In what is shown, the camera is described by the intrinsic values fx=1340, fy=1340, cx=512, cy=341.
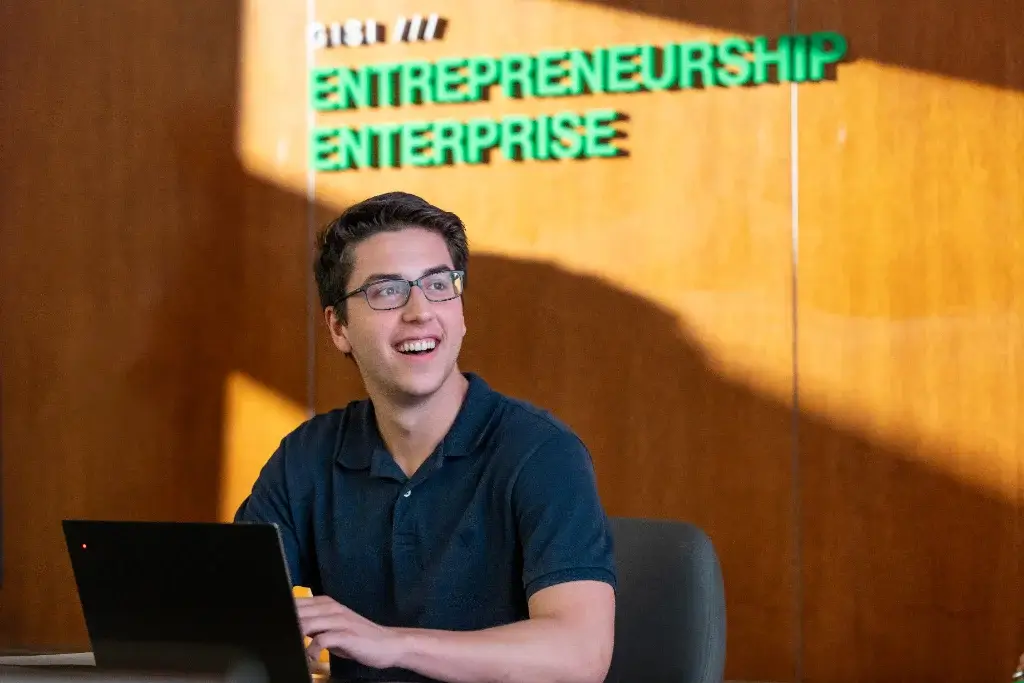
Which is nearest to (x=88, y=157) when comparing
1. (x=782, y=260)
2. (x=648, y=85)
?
(x=648, y=85)

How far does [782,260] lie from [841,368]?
1.46ft

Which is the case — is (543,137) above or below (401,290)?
above

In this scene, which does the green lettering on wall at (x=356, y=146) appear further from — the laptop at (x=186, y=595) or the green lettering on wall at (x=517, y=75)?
the laptop at (x=186, y=595)

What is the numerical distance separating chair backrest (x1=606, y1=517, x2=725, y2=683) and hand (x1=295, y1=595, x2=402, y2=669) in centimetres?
55

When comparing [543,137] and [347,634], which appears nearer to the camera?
[347,634]

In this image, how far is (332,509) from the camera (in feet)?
7.39

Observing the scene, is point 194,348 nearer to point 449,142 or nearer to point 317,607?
point 449,142

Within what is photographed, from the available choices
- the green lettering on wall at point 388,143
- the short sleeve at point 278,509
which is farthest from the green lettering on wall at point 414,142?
the short sleeve at point 278,509

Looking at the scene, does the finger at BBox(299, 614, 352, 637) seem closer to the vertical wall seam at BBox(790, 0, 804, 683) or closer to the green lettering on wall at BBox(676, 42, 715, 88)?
the vertical wall seam at BBox(790, 0, 804, 683)

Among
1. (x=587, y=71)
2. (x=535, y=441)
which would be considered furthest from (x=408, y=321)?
(x=587, y=71)

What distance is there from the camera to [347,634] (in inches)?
64.9

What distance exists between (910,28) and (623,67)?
1.04 m

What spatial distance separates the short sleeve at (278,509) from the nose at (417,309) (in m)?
0.36

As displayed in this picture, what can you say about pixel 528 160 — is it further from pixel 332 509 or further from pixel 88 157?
pixel 332 509
